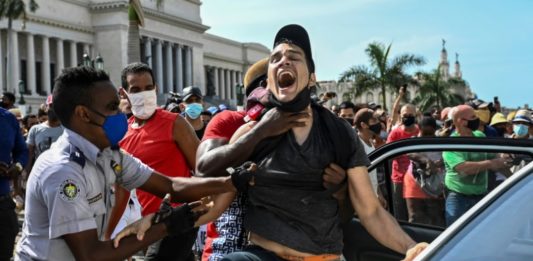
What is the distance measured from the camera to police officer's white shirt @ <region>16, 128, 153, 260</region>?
9.16ft

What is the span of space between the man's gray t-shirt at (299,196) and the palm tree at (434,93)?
37834mm

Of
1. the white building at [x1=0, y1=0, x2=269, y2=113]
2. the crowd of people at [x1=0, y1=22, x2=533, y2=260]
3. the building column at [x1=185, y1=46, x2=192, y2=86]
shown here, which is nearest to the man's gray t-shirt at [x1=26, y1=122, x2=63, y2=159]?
the crowd of people at [x1=0, y1=22, x2=533, y2=260]

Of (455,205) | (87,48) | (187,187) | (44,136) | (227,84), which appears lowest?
(455,205)

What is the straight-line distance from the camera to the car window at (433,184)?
13.5 feet

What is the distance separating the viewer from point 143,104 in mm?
4941

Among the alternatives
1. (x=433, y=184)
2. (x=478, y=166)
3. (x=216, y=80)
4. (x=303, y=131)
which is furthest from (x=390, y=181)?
(x=216, y=80)

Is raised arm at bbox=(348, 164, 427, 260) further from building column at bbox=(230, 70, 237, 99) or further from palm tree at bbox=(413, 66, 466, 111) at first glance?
building column at bbox=(230, 70, 237, 99)

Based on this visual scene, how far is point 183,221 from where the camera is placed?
9.58ft

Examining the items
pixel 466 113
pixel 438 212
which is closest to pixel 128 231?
pixel 438 212

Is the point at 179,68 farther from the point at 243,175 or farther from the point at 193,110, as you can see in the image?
the point at 243,175

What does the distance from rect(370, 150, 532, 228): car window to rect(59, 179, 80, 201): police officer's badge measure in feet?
6.80

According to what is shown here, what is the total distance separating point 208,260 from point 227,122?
2.90 feet

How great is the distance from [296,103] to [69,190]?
1.05 metres

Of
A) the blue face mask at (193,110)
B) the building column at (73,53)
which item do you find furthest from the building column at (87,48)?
the blue face mask at (193,110)
